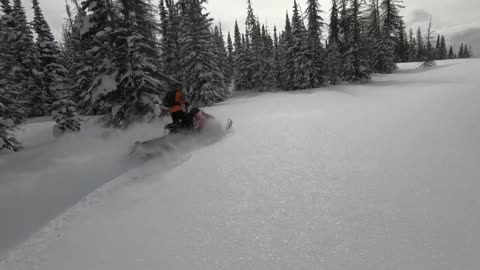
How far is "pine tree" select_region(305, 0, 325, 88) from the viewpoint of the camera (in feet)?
103

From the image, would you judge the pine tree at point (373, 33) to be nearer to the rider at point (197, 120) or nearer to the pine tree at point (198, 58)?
the pine tree at point (198, 58)

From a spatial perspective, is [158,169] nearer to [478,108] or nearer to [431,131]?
[431,131]

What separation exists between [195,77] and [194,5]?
6.61 m

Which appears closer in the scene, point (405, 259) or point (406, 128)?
point (405, 259)

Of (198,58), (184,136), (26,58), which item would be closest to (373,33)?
(198,58)

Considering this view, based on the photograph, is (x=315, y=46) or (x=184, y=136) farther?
(x=315, y=46)

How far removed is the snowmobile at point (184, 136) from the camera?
7.04 metres

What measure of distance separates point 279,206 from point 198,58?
23128 mm

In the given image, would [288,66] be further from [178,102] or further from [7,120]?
[7,120]

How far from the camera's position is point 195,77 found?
25.8m

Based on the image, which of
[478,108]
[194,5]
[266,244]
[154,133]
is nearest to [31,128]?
[154,133]

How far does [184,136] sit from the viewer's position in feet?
26.2

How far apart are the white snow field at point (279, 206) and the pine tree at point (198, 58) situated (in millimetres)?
18347

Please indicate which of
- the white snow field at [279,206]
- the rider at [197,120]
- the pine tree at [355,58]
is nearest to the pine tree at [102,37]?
the rider at [197,120]
